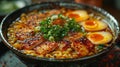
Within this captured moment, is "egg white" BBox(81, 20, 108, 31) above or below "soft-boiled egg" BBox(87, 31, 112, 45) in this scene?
above

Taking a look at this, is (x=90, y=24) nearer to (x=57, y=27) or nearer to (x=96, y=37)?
(x=96, y=37)

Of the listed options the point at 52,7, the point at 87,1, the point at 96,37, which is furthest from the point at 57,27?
the point at 87,1

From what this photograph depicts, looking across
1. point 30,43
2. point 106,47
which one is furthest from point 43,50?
point 106,47

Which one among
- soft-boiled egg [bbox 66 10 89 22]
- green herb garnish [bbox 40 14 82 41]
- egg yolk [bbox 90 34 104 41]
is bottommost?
egg yolk [bbox 90 34 104 41]

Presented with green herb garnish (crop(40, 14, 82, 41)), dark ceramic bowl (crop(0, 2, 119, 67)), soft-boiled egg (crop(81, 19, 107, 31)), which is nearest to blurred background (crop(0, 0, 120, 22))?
dark ceramic bowl (crop(0, 2, 119, 67))

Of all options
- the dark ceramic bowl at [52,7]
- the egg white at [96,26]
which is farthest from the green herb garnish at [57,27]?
the dark ceramic bowl at [52,7]

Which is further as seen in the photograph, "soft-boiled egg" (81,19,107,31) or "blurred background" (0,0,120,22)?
"blurred background" (0,0,120,22)

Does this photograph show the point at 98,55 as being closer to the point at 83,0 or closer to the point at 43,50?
the point at 43,50

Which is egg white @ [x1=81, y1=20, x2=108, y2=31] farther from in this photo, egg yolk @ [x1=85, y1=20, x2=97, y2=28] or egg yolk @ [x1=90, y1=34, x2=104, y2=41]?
egg yolk @ [x1=90, y1=34, x2=104, y2=41]
